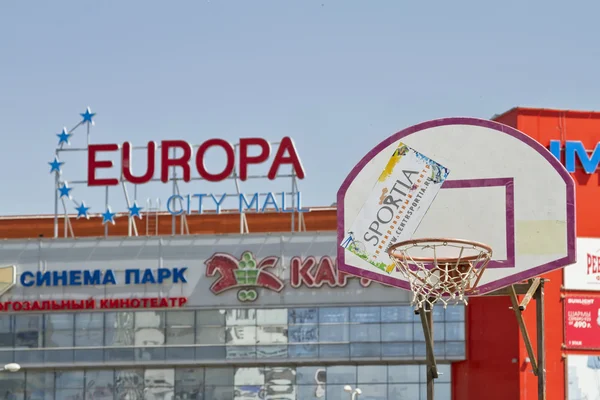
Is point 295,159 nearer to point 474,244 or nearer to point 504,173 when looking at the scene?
point 504,173

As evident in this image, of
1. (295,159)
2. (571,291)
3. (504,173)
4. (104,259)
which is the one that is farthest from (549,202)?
(104,259)

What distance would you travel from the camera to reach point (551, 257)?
38.1 m

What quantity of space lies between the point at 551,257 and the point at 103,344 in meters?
32.2

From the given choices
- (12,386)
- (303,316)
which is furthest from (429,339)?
(12,386)

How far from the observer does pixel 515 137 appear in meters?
39.2

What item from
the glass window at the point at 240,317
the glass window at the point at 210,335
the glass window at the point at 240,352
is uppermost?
the glass window at the point at 240,317

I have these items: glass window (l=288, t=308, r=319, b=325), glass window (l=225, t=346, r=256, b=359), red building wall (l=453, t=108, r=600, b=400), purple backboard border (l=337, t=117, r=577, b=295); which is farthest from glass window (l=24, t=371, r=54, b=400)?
purple backboard border (l=337, t=117, r=577, b=295)

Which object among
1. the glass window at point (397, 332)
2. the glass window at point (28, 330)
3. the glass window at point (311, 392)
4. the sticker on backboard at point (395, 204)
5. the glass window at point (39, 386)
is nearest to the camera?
the sticker on backboard at point (395, 204)

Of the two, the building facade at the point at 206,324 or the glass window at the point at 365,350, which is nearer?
the glass window at the point at 365,350

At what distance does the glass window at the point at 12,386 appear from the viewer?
6631cm

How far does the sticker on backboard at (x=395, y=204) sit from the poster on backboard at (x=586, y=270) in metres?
22.3

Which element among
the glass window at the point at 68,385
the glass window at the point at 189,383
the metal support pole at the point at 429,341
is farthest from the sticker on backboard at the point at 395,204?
the glass window at the point at 68,385

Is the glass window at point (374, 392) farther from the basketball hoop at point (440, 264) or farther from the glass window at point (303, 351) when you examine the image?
the basketball hoop at point (440, 264)

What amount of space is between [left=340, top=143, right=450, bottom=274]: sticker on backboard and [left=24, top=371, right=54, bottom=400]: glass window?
1181 inches
